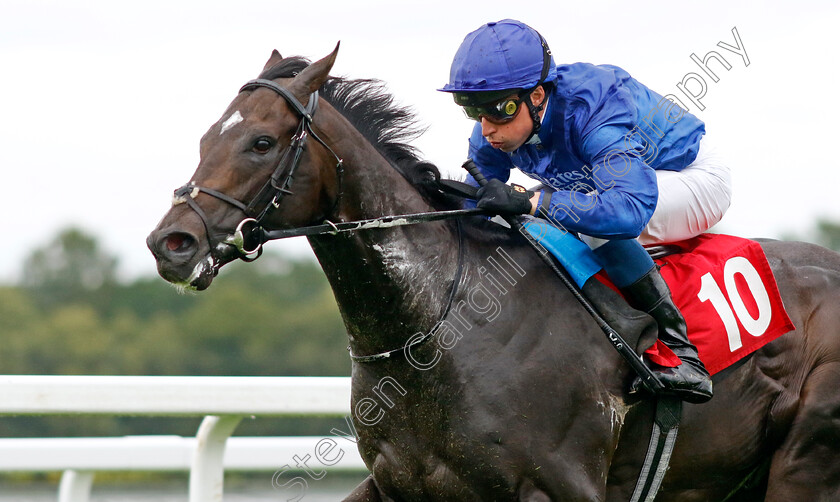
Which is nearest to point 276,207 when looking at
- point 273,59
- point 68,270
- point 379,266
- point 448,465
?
point 379,266

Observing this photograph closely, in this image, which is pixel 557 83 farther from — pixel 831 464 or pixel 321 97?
pixel 831 464

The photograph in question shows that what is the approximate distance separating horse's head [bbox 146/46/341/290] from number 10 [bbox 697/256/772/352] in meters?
1.51

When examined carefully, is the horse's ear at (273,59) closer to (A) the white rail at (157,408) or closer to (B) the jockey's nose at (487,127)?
(B) the jockey's nose at (487,127)

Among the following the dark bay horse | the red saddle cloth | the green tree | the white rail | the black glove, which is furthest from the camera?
the green tree

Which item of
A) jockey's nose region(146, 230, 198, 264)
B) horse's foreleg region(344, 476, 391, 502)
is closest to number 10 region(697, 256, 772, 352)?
horse's foreleg region(344, 476, 391, 502)

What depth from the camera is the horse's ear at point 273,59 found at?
3.67 meters

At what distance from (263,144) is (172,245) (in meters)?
0.44

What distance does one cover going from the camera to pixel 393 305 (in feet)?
11.7

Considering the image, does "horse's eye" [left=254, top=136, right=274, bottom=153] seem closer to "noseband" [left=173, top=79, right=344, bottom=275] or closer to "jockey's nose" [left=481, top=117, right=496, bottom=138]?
"noseband" [left=173, top=79, right=344, bottom=275]

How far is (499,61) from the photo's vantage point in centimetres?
364

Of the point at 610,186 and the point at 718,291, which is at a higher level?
the point at 610,186

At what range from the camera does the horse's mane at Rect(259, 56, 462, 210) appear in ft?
12.3

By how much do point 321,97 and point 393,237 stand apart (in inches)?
22.0

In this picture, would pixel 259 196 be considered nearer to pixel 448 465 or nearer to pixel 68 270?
pixel 448 465
